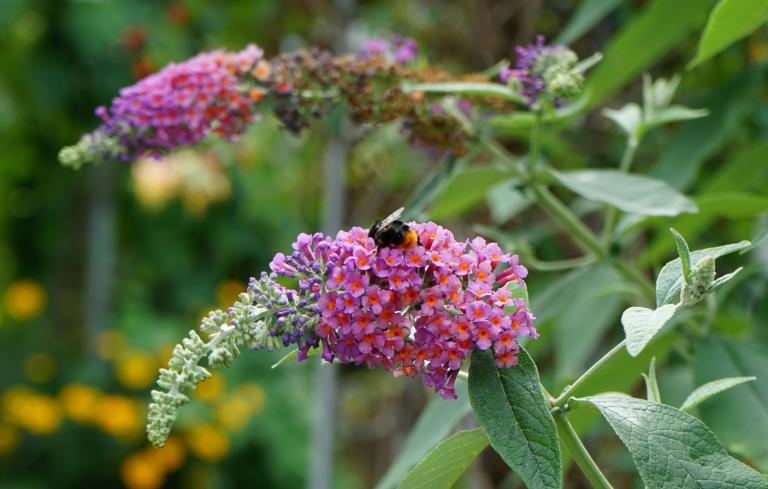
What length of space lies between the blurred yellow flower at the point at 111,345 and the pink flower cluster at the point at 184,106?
270cm

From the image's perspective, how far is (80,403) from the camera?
134 inches

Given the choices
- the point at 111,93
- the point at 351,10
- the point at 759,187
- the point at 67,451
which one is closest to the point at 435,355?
the point at 759,187

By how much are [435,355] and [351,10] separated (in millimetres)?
1734

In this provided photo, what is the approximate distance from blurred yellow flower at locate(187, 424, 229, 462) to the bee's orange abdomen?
9.36 feet

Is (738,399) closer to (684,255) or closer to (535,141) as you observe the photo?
(535,141)

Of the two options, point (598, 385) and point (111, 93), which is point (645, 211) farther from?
point (111, 93)

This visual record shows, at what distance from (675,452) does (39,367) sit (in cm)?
346

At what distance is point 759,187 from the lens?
1.40 m

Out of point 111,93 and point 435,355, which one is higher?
point 111,93

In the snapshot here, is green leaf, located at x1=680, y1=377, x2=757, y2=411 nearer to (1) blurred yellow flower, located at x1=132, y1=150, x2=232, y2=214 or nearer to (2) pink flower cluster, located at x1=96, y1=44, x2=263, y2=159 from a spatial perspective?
(2) pink flower cluster, located at x1=96, y1=44, x2=263, y2=159

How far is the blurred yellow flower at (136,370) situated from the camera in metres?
3.47

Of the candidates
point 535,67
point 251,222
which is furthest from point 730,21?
point 251,222

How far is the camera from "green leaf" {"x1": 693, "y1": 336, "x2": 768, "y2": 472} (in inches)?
40.4

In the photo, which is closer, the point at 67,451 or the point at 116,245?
the point at 67,451
